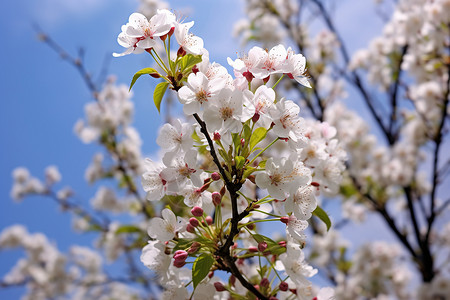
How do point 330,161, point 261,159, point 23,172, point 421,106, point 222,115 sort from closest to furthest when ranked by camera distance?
point 222,115 < point 261,159 < point 330,161 < point 421,106 < point 23,172

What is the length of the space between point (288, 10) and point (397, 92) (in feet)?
6.13

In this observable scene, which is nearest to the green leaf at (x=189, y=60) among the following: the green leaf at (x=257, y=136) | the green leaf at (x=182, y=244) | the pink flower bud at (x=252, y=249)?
the green leaf at (x=257, y=136)

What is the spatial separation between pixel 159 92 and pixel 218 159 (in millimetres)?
279

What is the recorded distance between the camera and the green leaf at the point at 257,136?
112 cm

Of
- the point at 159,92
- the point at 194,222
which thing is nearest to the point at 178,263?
the point at 194,222

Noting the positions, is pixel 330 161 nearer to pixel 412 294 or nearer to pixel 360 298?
pixel 412 294

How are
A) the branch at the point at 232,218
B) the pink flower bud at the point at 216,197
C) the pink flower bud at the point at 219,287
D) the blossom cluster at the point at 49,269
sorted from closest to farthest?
the branch at the point at 232,218, the pink flower bud at the point at 216,197, the pink flower bud at the point at 219,287, the blossom cluster at the point at 49,269

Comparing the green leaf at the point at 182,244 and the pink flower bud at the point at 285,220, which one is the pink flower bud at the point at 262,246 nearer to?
Answer: the pink flower bud at the point at 285,220

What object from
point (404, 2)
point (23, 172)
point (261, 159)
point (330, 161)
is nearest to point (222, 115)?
point (261, 159)

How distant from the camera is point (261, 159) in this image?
1.26 meters

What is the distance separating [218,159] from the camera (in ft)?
3.83

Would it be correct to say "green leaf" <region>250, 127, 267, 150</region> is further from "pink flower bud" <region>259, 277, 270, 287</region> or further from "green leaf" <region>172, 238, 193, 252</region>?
"pink flower bud" <region>259, 277, 270, 287</region>

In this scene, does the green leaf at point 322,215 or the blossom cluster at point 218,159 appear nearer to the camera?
the blossom cluster at point 218,159

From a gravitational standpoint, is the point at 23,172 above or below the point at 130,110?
above
